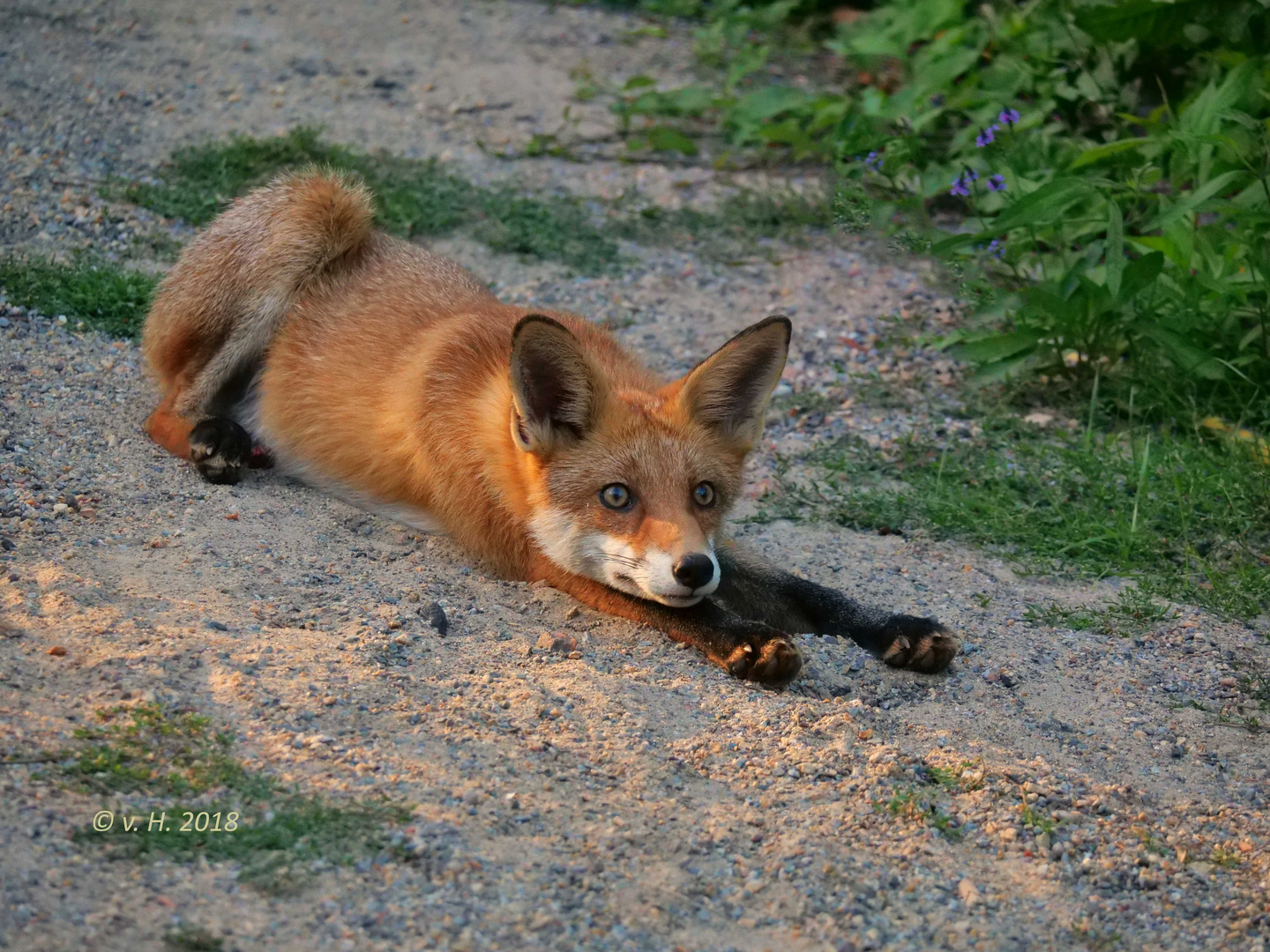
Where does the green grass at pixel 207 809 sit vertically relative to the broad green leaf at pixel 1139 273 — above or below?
below

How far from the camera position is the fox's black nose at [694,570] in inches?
136

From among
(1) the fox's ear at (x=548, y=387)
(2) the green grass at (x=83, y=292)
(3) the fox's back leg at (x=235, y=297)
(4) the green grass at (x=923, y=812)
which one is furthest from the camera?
(2) the green grass at (x=83, y=292)

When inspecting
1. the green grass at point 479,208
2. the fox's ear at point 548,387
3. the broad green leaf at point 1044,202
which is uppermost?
the broad green leaf at point 1044,202

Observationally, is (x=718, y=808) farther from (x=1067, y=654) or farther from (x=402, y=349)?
(x=402, y=349)

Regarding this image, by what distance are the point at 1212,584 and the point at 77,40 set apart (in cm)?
718

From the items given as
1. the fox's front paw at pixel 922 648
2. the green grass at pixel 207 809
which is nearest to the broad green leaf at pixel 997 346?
the fox's front paw at pixel 922 648

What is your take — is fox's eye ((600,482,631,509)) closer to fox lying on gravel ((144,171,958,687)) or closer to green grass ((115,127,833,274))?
fox lying on gravel ((144,171,958,687))

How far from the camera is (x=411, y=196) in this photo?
6918mm

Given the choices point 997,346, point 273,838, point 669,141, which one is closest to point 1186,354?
point 997,346

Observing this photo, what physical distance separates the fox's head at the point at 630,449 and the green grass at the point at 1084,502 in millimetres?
1085

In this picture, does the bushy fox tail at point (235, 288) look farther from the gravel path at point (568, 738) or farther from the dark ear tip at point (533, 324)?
the dark ear tip at point (533, 324)

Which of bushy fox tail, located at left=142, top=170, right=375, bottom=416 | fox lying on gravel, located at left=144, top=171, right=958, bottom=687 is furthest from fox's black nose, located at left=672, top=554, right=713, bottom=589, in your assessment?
bushy fox tail, located at left=142, top=170, right=375, bottom=416

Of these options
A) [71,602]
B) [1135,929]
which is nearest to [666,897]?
[1135,929]

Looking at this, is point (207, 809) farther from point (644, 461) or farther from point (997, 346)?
point (997, 346)
